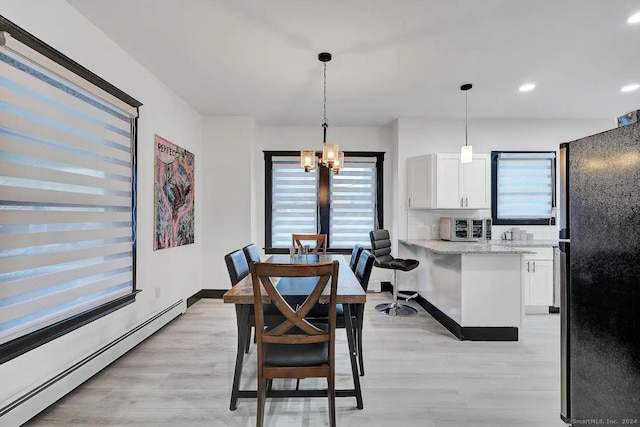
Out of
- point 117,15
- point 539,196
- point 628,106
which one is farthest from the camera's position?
point 539,196

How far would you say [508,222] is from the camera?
465 cm

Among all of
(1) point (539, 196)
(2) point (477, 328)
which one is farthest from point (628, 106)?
(2) point (477, 328)

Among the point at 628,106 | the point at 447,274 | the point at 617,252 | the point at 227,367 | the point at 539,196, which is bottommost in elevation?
the point at 227,367

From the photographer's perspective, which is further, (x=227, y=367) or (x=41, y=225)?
(x=227, y=367)

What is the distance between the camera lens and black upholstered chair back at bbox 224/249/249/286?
2305 millimetres

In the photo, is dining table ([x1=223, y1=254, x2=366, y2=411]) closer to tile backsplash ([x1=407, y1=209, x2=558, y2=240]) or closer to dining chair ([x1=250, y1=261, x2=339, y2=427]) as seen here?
dining chair ([x1=250, y1=261, x2=339, y2=427])

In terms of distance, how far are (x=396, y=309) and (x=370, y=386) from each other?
1.87 metres

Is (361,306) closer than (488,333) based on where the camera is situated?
Yes

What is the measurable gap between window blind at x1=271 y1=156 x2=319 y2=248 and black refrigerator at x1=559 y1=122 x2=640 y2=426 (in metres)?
3.97

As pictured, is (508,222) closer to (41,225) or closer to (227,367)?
(227,367)

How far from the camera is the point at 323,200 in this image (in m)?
5.12

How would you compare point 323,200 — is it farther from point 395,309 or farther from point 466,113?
point 466,113

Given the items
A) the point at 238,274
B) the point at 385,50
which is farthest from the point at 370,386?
the point at 385,50

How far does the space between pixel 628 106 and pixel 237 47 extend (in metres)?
4.90
